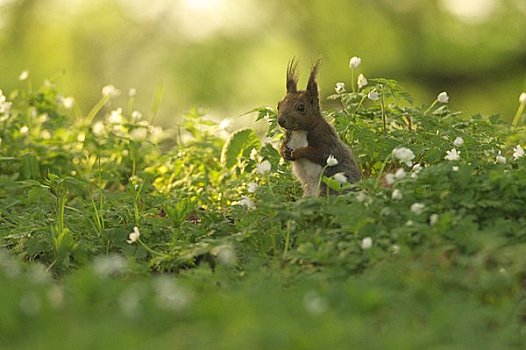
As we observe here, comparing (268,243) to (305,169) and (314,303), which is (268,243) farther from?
(314,303)

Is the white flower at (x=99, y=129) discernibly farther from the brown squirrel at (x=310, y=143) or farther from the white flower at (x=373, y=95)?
the white flower at (x=373, y=95)

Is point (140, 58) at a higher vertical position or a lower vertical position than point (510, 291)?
higher

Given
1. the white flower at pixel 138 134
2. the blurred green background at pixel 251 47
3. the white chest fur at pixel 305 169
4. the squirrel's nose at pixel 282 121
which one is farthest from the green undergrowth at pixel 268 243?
the blurred green background at pixel 251 47

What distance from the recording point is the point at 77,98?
61.8ft

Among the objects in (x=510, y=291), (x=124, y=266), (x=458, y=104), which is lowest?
(x=124, y=266)

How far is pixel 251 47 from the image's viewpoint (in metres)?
18.2

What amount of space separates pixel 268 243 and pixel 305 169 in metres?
0.98

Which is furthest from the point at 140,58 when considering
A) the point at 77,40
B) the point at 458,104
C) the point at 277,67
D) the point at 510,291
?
the point at 510,291

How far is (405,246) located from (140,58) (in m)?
13.9

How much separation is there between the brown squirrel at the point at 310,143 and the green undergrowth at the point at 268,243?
27cm

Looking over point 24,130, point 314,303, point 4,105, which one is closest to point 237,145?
point 24,130

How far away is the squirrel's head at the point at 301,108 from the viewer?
279 inches

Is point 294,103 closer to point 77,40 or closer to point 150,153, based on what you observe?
point 150,153

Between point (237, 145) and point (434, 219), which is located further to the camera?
point (237, 145)
